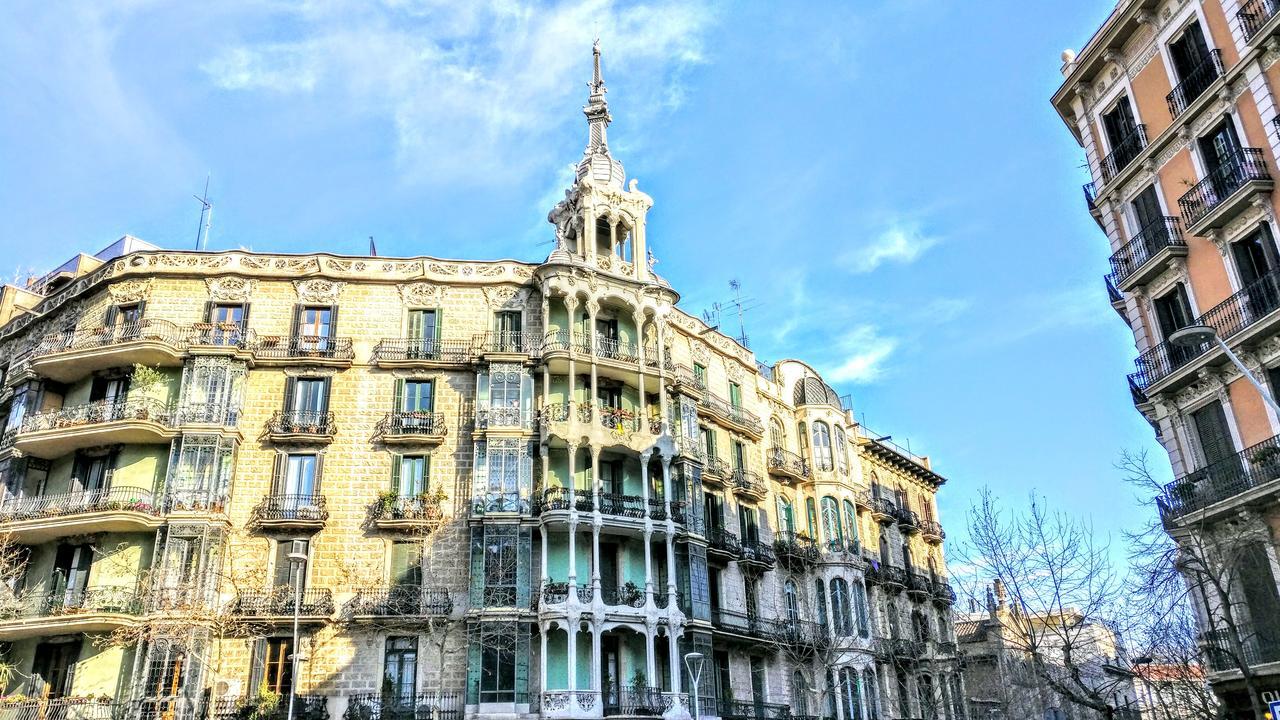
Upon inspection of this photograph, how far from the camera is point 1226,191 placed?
28.8 m

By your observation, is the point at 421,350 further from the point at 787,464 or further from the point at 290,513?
the point at 787,464

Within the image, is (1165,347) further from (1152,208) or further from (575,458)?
(575,458)

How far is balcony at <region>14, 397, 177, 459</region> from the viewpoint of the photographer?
117ft

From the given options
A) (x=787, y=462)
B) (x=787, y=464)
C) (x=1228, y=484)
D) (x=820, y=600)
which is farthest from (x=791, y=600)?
(x=1228, y=484)

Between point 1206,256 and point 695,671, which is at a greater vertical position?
point 1206,256

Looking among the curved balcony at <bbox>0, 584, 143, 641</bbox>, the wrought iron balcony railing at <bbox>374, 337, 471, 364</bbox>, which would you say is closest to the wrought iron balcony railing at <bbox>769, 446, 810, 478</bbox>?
the wrought iron balcony railing at <bbox>374, 337, 471, 364</bbox>

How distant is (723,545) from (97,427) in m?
24.8

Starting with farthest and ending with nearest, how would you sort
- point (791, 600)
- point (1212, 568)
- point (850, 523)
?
point (850, 523) → point (791, 600) → point (1212, 568)

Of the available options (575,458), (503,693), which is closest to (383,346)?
(575,458)

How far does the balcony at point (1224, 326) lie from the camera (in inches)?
1061

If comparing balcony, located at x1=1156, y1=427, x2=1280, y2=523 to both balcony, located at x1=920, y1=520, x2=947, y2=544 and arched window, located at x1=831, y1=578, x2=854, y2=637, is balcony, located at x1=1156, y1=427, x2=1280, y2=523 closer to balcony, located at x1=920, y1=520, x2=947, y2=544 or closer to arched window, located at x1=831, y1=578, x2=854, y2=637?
arched window, located at x1=831, y1=578, x2=854, y2=637

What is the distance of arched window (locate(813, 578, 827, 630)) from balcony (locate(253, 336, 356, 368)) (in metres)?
24.3

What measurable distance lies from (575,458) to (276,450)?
Result: 11205 mm

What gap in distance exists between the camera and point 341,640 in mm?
34156
